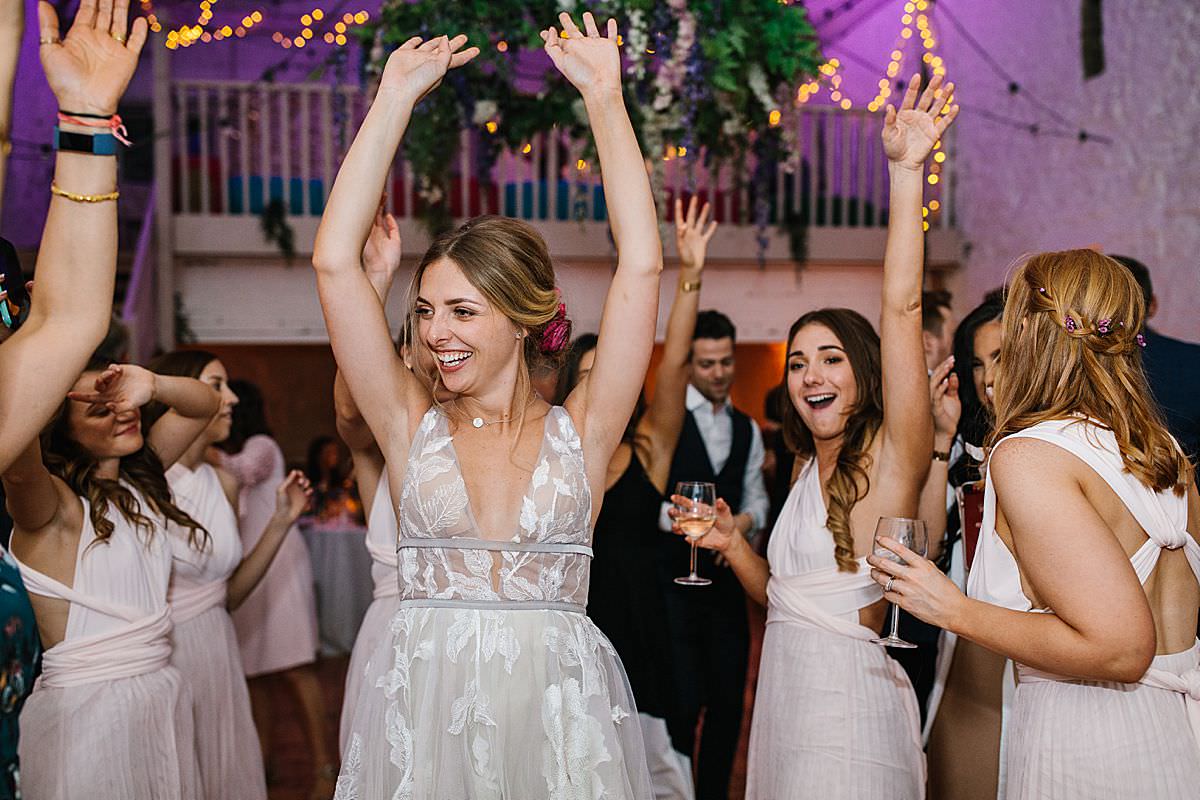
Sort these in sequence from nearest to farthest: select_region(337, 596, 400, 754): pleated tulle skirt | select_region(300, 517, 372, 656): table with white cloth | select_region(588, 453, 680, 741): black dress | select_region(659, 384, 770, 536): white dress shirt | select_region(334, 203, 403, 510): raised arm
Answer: select_region(334, 203, 403, 510): raised arm, select_region(337, 596, 400, 754): pleated tulle skirt, select_region(588, 453, 680, 741): black dress, select_region(659, 384, 770, 536): white dress shirt, select_region(300, 517, 372, 656): table with white cloth

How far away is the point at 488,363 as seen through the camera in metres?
1.80

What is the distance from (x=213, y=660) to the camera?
3.02 metres

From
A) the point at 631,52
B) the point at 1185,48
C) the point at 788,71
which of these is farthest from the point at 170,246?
the point at 1185,48

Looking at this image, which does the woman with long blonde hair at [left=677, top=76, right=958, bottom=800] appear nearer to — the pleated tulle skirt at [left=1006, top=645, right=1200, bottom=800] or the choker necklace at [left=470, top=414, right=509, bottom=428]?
the pleated tulle skirt at [left=1006, top=645, right=1200, bottom=800]

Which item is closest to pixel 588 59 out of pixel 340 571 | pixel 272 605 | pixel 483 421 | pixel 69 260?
pixel 483 421

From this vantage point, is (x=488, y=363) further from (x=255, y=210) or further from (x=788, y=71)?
(x=255, y=210)

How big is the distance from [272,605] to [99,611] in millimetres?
2146

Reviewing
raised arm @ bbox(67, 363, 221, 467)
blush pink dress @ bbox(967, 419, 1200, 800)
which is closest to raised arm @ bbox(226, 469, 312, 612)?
raised arm @ bbox(67, 363, 221, 467)

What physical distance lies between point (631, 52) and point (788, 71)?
62 centimetres

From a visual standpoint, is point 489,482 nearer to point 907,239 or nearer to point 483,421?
point 483,421

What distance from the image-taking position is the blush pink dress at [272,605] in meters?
4.33

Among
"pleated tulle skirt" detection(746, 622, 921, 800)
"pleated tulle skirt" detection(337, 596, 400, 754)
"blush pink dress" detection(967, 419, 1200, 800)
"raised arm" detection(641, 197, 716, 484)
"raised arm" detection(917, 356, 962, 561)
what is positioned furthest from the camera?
"raised arm" detection(641, 197, 716, 484)

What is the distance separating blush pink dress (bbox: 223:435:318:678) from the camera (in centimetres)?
433

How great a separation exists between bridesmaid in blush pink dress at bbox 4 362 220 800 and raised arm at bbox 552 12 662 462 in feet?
3.62
